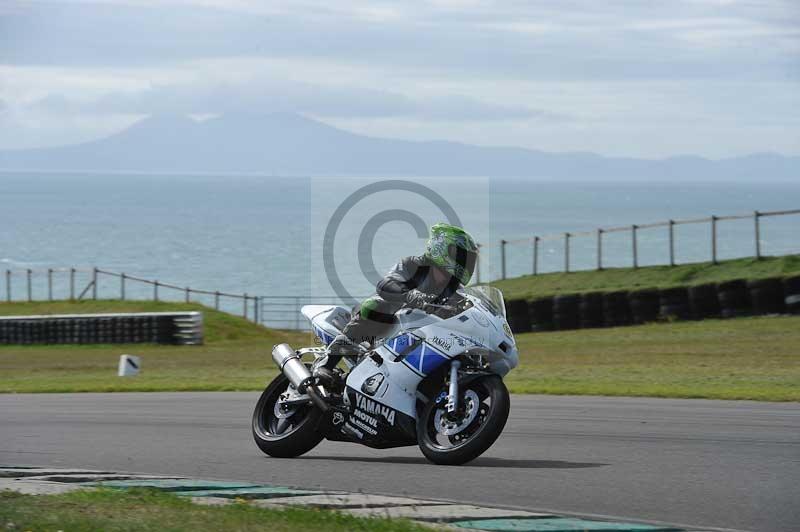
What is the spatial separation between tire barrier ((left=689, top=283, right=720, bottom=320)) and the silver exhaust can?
18.5 metres

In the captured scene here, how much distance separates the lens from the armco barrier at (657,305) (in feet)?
83.8

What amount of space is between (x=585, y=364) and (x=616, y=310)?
7.57 meters

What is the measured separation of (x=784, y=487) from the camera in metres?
7.13

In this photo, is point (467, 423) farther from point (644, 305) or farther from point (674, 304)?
point (644, 305)

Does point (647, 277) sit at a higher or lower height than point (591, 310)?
higher

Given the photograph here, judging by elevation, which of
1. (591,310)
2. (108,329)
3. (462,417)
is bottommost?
(108,329)

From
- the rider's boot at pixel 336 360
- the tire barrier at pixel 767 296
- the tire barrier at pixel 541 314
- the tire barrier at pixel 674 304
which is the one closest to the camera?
the rider's boot at pixel 336 360

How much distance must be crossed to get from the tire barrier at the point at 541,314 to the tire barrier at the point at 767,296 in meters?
5.04

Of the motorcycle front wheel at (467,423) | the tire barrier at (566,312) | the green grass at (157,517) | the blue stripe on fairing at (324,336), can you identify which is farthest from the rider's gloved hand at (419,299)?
the tire barrier at (566,312)

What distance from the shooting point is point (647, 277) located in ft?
104

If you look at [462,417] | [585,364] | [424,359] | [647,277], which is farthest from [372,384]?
[647,277]

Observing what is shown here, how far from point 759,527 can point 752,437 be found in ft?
11.2

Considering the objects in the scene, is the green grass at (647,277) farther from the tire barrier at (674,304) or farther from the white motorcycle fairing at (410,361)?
the white motorcycle fairing at (410,361)

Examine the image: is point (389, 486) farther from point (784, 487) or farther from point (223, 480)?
point (784, 487)
